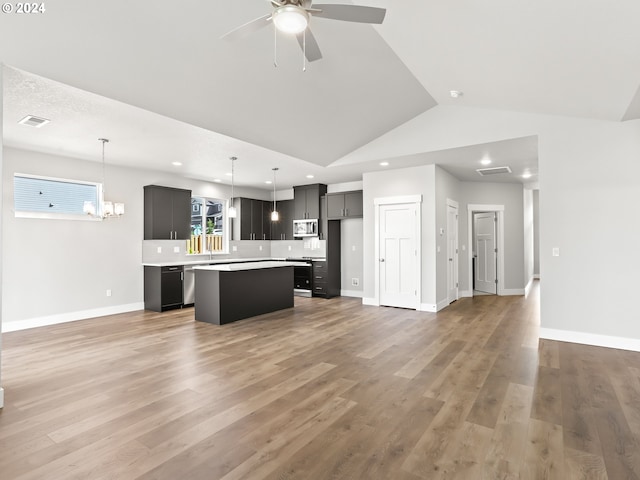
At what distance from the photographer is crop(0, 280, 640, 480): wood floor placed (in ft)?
6.58

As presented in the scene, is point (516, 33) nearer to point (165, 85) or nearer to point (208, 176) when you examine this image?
point (165, 85)

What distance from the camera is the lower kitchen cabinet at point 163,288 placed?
257 inches

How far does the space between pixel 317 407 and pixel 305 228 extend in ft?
20.3

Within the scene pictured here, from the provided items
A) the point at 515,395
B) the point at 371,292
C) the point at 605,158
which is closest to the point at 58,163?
the point at 371,292

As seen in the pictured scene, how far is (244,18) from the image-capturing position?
3008 mm

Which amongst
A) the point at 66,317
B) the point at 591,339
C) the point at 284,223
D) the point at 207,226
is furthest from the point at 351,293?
the point at 66,317

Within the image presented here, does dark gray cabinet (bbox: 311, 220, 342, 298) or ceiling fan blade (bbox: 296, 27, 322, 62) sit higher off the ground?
ceiling fan blade (bbox: 296, 27, 322, 62)

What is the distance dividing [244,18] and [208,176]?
4863 millimetres

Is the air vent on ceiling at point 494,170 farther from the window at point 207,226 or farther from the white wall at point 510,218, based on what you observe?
the window at point 207,226

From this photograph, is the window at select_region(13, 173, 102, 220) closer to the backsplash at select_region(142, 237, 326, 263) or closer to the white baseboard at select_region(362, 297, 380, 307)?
the backsplash at select_region(142, 237, 326, 263)

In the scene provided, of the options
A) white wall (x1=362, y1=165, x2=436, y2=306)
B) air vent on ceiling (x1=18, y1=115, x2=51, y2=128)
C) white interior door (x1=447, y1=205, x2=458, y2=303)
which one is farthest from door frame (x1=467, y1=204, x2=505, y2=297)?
air vent on ceiling (x1=18, y1=115, x2=51, y2=128)

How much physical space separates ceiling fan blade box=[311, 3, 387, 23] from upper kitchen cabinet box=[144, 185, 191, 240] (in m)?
5.63

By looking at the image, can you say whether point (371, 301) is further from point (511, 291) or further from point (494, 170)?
point (511, 291)

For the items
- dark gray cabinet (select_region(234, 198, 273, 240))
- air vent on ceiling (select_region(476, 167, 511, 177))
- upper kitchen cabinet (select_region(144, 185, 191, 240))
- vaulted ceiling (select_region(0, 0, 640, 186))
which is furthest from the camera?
dark gray cabinet (select_region(234, 198, 273, 240))
